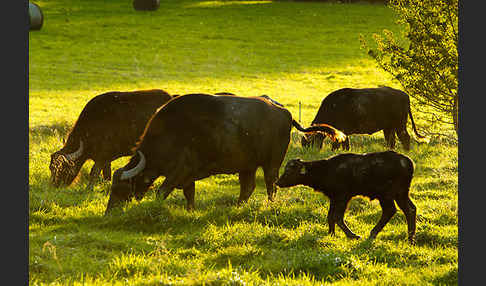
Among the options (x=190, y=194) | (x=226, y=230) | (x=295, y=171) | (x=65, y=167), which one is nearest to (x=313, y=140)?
(x=190, y=194)

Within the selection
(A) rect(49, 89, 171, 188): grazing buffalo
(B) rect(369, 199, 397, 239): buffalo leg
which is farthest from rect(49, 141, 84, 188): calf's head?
(B) rect(369, 199, 397, 239): buffalo leg

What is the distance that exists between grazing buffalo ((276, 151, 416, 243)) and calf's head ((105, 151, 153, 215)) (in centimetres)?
278

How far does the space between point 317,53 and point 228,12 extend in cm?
1440

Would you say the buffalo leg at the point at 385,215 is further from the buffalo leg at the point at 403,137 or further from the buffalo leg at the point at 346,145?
the buffalo leg at the point at 403,137

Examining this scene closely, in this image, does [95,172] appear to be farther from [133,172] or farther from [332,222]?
[332,222]

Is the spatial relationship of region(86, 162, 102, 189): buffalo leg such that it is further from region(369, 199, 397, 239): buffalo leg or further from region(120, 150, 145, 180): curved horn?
region(369, 199, 397, 239): buffalo leg

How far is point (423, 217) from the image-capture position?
9.94 meters

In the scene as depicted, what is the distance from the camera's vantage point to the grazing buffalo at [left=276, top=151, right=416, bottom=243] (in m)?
8.66

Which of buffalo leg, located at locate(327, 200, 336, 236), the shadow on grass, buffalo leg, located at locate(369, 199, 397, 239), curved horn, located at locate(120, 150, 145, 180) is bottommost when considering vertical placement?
the shadow on grass

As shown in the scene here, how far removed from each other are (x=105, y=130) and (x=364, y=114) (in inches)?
258

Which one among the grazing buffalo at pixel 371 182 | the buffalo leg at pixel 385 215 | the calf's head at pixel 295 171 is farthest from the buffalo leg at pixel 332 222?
the calf's head at pixel 295 171

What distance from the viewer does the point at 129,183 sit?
1004 centimetres

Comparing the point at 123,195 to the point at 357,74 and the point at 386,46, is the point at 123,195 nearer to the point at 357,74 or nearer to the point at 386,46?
the point at 386,46

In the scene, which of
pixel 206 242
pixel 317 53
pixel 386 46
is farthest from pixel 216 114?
pixel 317 53
